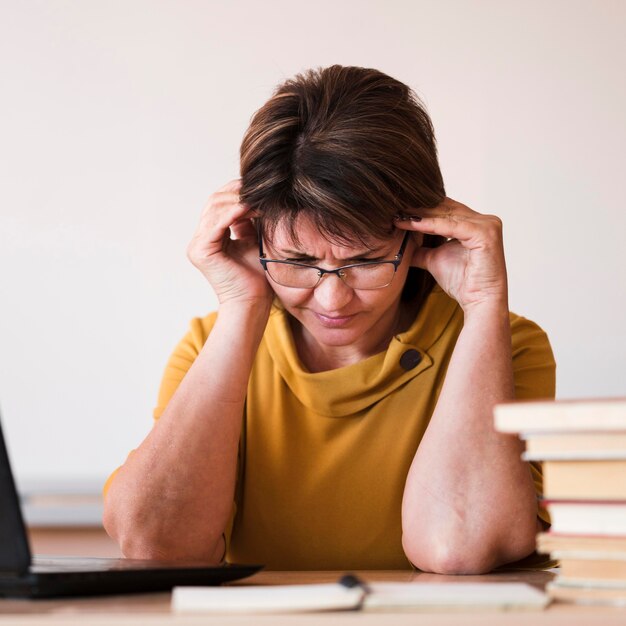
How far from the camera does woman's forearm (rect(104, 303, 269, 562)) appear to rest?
1.35m

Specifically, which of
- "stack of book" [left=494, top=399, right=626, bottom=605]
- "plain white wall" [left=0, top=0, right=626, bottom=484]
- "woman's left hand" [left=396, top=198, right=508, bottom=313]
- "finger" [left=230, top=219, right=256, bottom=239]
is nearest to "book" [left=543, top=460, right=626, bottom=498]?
"stack of book" [left=494, top=399, right=626, bottom=605]

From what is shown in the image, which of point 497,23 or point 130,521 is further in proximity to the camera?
point 497,23

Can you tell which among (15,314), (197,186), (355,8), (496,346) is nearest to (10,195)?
(15,314)

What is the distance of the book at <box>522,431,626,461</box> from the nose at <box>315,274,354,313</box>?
23.4 inches

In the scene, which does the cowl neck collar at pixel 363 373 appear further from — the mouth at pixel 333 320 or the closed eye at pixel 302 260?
the closed eye at pixel 302 260

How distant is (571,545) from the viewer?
0.81 meters

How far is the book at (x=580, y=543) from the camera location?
2.59ft

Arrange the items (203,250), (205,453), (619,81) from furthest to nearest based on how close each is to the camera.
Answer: (619,81)
(203,250)
(205,453)

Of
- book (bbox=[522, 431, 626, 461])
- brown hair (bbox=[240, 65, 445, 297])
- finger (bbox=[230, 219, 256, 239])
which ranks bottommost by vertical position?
book (bbox=[522, 431, 626, 461])

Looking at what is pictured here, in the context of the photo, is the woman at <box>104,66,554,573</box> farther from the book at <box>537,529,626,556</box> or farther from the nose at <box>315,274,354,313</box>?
the book at <box>537,529,626,556</box>

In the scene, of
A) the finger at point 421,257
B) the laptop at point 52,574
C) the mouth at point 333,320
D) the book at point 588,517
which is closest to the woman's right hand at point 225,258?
the mouth at point 333,320

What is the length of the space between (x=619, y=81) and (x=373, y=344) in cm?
146

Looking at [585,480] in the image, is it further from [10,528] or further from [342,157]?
[342,157]

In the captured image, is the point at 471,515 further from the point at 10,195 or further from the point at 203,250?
the point at 10,195
